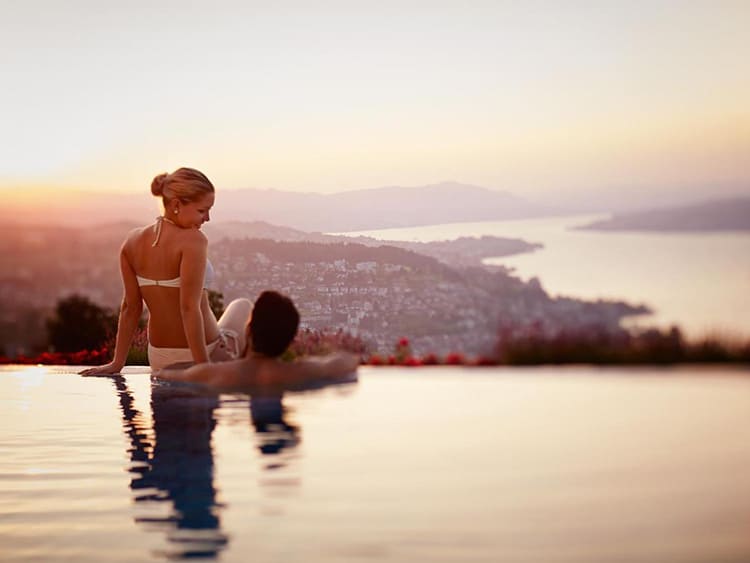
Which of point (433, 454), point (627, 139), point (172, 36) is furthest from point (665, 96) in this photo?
point (172, 36)

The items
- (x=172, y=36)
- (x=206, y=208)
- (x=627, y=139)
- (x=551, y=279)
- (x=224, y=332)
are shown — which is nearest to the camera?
(x=206, y=208)

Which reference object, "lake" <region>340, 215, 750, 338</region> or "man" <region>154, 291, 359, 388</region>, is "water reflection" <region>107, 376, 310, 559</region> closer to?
"man" <region>154, 291, 359, 388</region>

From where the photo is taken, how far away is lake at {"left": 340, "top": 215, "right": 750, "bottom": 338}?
5.19 meters

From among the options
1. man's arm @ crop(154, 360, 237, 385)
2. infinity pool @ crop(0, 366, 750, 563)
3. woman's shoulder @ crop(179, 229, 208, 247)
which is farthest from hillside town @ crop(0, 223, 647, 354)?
woman's shoulder @ crop(179, 229, 208, 247)

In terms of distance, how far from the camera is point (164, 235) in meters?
4.52

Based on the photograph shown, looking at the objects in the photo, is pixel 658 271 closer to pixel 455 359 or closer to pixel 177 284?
pixel 455 359

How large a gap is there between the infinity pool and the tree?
5.92 metres

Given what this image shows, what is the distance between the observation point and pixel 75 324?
37.9ft

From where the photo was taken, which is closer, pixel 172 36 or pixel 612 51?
pixel 612 51

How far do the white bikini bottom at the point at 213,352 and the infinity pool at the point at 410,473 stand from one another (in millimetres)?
156

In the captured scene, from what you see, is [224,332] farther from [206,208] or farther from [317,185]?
[317,185]

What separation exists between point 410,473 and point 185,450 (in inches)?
43.4

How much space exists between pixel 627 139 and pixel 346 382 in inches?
116

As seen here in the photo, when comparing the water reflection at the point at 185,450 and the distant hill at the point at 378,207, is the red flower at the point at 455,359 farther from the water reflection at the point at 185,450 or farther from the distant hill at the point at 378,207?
the water reflection at the point at 185,450
